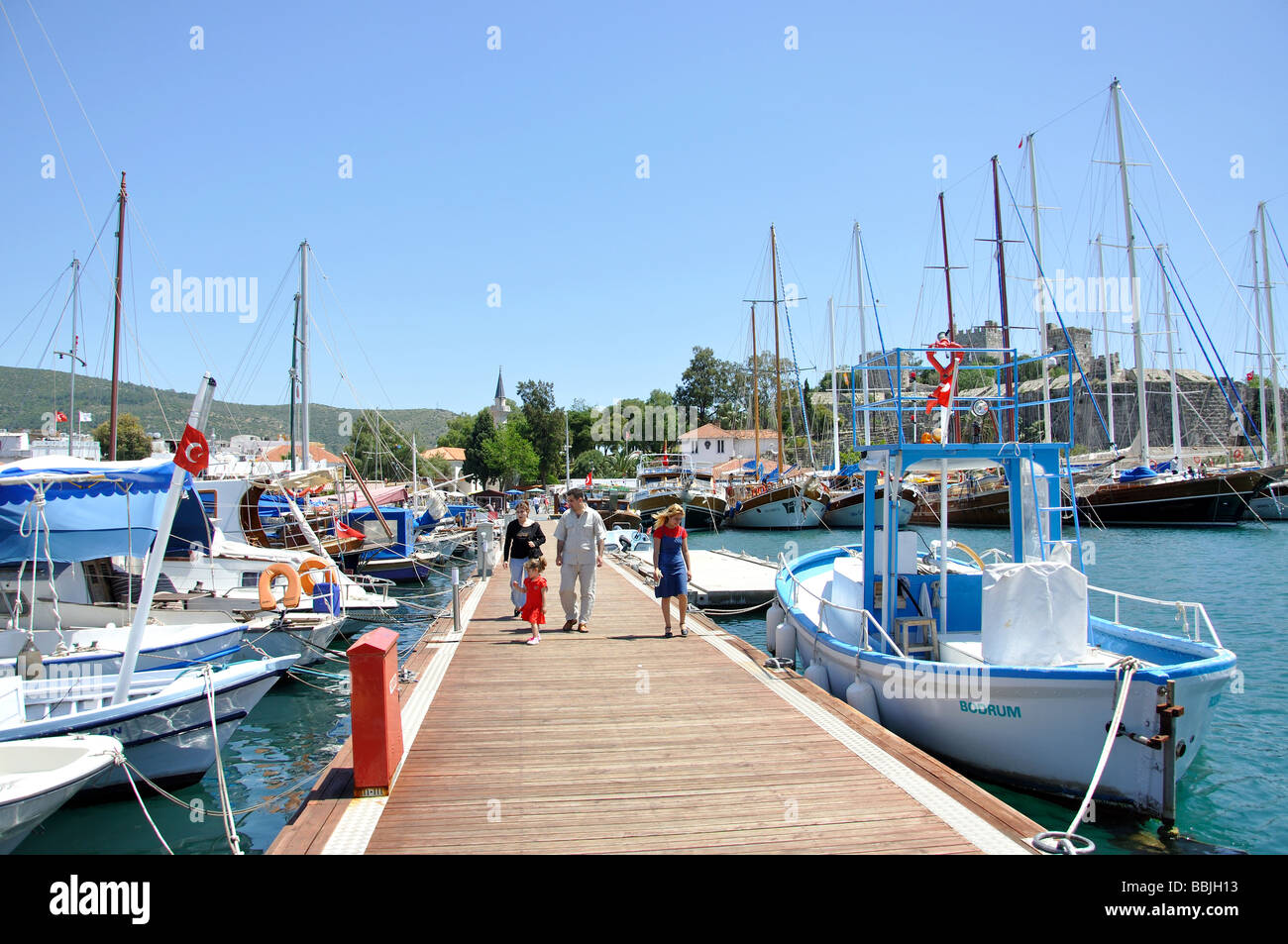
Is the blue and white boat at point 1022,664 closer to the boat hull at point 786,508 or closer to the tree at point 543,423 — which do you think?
the boat hull at point 786,508

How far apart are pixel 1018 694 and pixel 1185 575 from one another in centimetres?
1975

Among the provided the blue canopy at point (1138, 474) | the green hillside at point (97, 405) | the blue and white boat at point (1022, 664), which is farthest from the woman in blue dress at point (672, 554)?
the green hillside at point (97, 405)

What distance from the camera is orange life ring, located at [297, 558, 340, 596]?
1459cm

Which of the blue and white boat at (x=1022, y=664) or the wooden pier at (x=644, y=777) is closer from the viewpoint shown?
the wooden pier at (x=644, y=777)

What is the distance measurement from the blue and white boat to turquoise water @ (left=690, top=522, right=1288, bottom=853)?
0.39 metres

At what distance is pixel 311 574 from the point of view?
1480 cm

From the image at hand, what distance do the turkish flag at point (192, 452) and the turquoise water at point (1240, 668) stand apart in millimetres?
7829

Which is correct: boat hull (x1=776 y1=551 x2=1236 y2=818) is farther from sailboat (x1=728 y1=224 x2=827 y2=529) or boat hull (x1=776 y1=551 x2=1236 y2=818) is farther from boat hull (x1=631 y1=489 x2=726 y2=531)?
boat hull (x1=631 y1=489 x2=726 y2=531)

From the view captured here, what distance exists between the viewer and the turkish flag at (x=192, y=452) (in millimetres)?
6082

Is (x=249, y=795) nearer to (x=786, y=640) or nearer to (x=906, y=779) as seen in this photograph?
(x=786, y=640)

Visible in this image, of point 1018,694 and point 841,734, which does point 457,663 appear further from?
point 1018,694

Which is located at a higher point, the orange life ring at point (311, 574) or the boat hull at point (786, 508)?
the orange life ring at point (311, 574)

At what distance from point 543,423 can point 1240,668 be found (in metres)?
81.6

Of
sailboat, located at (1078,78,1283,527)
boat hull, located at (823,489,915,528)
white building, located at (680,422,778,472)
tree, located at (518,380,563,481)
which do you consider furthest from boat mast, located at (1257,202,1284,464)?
tree, located at (518,380,563,481)
